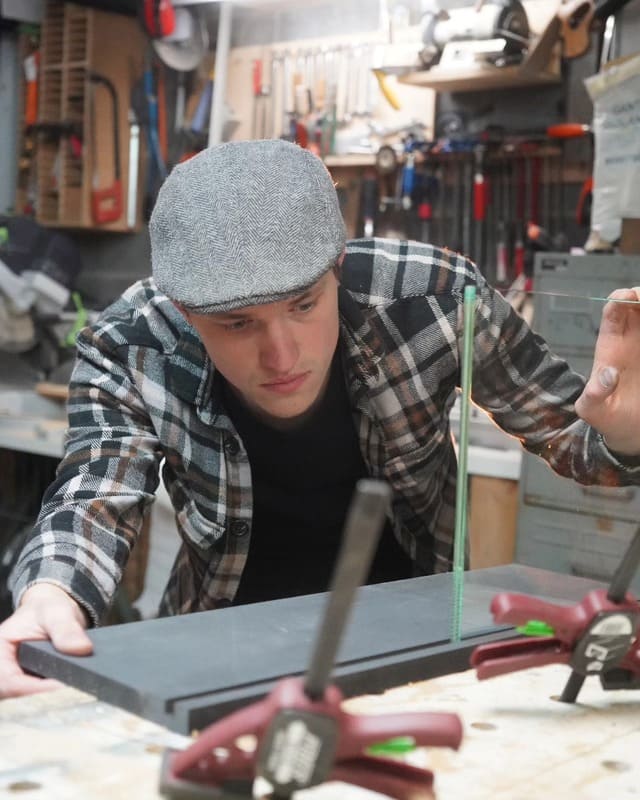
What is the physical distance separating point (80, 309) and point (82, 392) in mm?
2519

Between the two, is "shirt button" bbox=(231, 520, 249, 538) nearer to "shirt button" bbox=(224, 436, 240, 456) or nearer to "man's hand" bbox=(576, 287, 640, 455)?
"shirt button" bbox=(224, 436, 240, 456)

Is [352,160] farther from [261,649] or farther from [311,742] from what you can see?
[311,742]

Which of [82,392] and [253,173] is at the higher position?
[253,173]

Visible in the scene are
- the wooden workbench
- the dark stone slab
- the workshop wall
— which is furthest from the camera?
the workshop wall

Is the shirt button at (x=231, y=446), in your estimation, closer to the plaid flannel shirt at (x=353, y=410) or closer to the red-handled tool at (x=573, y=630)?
the plaid flannel shirt at (x=353, y=410)

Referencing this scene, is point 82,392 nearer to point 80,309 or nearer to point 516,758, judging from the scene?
point 516,758

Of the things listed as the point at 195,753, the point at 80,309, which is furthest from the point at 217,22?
the point at 195,753

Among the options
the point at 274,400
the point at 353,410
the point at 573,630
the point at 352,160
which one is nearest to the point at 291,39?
the point at 352,160

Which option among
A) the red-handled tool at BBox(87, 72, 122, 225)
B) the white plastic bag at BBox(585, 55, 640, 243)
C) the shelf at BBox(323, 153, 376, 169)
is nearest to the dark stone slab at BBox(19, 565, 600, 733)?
the white plastic bag at BBox(585, 55, 640, 243)

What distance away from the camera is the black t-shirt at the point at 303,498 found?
148 cm

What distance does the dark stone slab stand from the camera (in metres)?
0.88

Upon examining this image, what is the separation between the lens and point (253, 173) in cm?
116

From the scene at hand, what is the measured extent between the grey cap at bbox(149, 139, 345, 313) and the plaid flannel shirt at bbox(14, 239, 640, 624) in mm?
220

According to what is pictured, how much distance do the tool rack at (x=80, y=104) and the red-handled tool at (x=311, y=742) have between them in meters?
3.77
